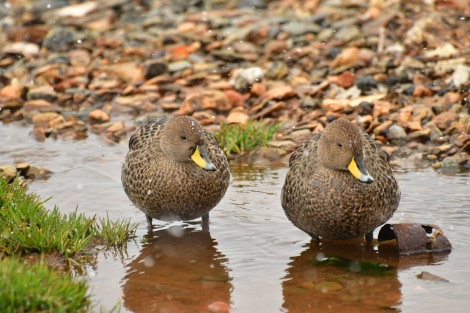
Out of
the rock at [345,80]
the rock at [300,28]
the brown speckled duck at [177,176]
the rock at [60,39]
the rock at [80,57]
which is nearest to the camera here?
the brown speckled duck at [177,176]

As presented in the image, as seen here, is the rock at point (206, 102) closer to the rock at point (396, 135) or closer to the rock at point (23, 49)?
the rock at point (396, 135)

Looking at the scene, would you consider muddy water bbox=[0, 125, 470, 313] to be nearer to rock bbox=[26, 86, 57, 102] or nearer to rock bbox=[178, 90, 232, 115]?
rock bbox=[178, 90, 232, 115]

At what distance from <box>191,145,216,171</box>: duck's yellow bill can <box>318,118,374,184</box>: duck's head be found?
36.3 inches

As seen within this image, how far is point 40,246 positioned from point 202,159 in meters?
1.49

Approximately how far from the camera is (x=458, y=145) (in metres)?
8.43

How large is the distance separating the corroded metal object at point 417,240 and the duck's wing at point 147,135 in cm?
223

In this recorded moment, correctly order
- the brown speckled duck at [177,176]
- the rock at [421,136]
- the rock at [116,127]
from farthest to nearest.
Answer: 1. the rock at [116,127]
2. the rock at [421,136]
3. the brown speckled duck at [177,176]

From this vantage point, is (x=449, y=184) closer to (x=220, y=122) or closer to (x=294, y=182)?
(x=294, y=182)

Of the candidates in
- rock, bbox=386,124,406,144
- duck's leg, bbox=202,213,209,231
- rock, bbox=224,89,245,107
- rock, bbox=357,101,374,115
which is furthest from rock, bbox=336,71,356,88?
duck's leg, bbox=202,213,209,231

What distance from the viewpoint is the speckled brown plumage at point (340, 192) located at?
5.77 metres

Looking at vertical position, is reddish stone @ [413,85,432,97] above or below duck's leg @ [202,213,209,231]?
above

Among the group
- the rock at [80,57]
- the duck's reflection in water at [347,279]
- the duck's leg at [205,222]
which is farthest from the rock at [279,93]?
the duck's reflection in water at [347,279]

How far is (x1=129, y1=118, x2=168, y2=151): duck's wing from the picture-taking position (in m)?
6.91

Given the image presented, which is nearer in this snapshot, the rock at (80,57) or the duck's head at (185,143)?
the duck's head at (185,143)
